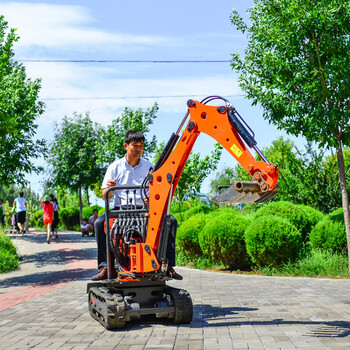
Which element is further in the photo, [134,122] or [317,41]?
[134,122]

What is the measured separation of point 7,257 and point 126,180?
25.4 feet

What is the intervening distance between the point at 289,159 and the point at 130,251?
9.81 m

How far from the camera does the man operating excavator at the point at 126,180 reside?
20.1 ft

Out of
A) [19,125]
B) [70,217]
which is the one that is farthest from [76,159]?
[19,125]

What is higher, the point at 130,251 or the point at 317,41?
the point at 317,41

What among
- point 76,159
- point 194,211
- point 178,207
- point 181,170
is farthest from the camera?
point 76,159

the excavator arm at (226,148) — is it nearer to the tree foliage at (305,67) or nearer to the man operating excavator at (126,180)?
the man operating excavator at (126,180)

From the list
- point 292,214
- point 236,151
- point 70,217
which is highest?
point 236,151

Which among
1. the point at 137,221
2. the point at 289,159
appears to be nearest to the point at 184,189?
the point at 289,159

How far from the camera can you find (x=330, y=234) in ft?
34.8

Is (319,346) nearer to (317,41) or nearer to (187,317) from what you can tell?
(187,317)

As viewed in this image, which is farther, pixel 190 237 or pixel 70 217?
pixel 70 217

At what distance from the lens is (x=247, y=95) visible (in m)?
11.0

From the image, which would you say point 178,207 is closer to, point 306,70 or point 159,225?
point 306,70
